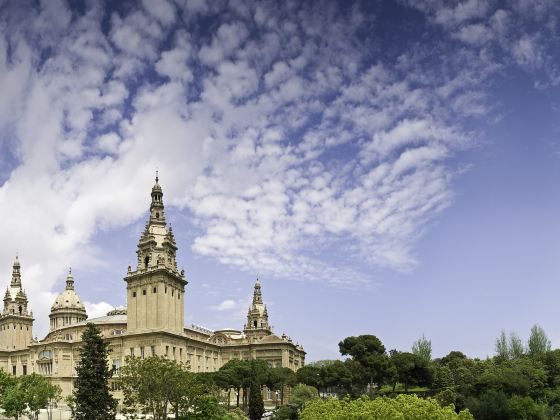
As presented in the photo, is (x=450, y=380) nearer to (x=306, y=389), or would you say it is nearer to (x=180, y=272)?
(x=306, y=389)

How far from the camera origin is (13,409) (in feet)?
216

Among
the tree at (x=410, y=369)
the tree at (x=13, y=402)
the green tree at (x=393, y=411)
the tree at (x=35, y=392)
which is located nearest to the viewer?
the green tree at (x=393, y=411)

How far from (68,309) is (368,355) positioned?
72.4 meters

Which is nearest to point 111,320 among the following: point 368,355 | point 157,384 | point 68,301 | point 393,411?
point 68,301

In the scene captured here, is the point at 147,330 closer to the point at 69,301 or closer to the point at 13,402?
the point at 13,402

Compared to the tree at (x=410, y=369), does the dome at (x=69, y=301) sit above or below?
above

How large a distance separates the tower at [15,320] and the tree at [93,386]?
76.4 metres

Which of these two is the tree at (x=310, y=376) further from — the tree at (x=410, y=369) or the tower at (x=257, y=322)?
the tower at (x=257, y=322)

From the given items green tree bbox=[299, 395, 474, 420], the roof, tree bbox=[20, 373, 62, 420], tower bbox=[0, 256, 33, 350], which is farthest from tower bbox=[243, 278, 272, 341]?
green tree bbox=[299, 395, 474, 420]

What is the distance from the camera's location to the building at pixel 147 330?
3474 inches

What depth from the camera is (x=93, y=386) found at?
174 feet

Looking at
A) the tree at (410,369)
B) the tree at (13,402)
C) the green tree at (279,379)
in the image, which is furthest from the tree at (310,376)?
the tree at (13,402)

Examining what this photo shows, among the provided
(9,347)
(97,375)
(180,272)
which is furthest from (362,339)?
(9,347)

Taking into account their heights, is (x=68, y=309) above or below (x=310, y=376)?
above
